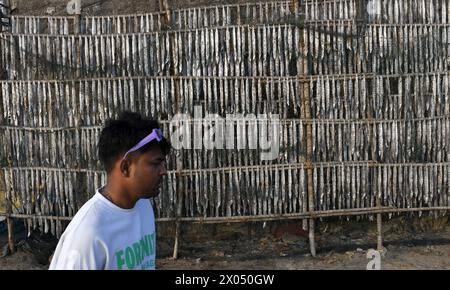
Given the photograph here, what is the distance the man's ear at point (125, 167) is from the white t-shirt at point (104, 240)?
17 cm

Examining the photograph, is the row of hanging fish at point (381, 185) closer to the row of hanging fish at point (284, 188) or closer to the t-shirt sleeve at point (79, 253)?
the row of hanging fish at point (284, 188)

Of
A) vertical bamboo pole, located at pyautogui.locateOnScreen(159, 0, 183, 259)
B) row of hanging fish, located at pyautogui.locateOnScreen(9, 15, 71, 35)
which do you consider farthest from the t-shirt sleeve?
row of hanging fish, located at pyautogui.locateOnScreen(9, 15, 71, 35)

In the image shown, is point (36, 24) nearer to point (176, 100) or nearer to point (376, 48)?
point (176, 100)

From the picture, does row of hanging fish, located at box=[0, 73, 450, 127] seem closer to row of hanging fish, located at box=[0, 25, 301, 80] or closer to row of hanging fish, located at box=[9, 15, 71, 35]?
row of hanging fish, located at box=[0, 25, 301, 80]

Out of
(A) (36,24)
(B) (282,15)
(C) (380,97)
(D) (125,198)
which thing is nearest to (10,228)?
(A) (36,24)

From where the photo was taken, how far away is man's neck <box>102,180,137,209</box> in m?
2.72

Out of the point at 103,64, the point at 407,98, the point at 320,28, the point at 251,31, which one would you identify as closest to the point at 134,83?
the point at 103,64

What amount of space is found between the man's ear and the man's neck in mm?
82

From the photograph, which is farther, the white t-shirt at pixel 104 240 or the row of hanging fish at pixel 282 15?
the row of hanging fish at pixel 282 15

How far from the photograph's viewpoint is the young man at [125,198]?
8.17ft

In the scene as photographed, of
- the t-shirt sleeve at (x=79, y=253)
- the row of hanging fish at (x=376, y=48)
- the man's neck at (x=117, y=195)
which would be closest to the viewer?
the t-shirt sleeve at (x=79, y=253)

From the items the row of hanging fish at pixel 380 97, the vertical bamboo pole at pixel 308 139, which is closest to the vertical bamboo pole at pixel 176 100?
the vertical bamboo pole at pixel 308 139

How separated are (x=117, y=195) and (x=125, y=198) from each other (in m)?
0.05
